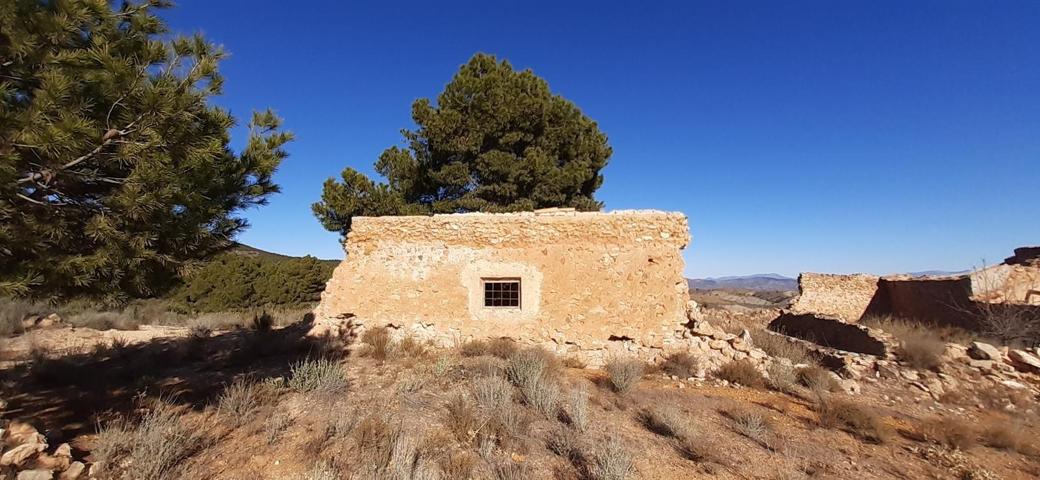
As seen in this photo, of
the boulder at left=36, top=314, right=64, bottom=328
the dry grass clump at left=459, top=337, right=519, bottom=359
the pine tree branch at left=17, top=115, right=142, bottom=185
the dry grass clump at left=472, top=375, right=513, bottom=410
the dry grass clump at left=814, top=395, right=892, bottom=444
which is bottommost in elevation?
the dry grass clump at left=814, top=395, right=892, bottom=444

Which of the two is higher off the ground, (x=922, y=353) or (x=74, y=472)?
(x=922, y=353)

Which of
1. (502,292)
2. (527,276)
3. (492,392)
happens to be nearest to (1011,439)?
(492,392)

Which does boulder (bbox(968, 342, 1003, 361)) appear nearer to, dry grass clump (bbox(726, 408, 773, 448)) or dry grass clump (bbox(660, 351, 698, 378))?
dry grass clump (bbox(660, 351, 698, 378))

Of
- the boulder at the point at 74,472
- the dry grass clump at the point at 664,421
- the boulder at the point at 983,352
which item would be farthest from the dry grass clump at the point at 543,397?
the boulder at the point at 983,352

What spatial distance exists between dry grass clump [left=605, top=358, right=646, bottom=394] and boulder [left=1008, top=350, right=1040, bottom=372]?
7068 mm

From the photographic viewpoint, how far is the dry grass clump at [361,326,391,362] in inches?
332

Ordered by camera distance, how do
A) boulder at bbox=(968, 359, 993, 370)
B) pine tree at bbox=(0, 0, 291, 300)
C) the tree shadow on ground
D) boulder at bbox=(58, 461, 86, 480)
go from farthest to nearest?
boulder at bbox=(968, 359, 993, 370) < the tree shadow on ground < boulder at bbox=(58, 461, 86, 480) < pine tree at bbox=(0, 0, 291, 300)

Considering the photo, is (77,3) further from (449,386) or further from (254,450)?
(449,386)

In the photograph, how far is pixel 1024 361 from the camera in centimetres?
782

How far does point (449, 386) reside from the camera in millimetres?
6648

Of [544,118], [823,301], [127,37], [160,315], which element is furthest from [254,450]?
[823,301]

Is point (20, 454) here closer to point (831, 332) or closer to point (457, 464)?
point (457, 464)

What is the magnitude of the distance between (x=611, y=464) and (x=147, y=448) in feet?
14.0

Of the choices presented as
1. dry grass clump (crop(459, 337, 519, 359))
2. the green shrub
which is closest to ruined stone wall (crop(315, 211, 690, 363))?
dry grass clump (crop(459, 337, 519, 359))
